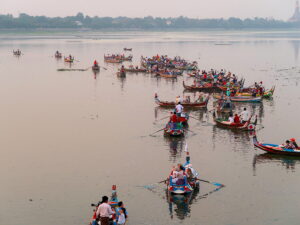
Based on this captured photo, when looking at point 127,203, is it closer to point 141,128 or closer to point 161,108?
point 141,128

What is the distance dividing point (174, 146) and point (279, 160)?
6.48 m

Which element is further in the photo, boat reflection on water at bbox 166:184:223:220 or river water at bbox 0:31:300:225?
river water at bbox 0:31:300:225

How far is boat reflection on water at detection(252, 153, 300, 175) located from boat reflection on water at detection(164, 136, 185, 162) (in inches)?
174

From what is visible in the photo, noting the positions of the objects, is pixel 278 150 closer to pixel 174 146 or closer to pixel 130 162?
pixel 174 146

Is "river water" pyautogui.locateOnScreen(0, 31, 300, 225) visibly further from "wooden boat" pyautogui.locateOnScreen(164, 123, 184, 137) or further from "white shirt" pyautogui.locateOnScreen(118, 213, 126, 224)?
"white shirt" pyautogui.locateOnScreen(118, 213, 126, 224)

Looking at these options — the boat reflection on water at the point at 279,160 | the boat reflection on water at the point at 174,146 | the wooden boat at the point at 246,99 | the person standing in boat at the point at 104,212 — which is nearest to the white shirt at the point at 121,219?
the person standing in boat at the point at 104,212

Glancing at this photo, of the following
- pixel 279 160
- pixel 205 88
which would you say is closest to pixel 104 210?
pixel 279 160

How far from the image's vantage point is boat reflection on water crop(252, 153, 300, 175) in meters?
25.7

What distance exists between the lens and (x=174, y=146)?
96.9 ft

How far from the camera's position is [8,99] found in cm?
4728

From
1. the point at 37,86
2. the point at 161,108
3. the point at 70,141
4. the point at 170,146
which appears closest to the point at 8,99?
the point at 37,86

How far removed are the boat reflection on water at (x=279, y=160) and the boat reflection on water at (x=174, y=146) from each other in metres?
4.42

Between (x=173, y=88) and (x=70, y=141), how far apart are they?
25785mm

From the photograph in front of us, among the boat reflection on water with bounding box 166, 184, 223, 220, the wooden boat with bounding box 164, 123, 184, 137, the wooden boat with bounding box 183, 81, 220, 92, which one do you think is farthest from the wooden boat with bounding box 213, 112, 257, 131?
the wooden boat with bounding box 183, 81, 220, 92
